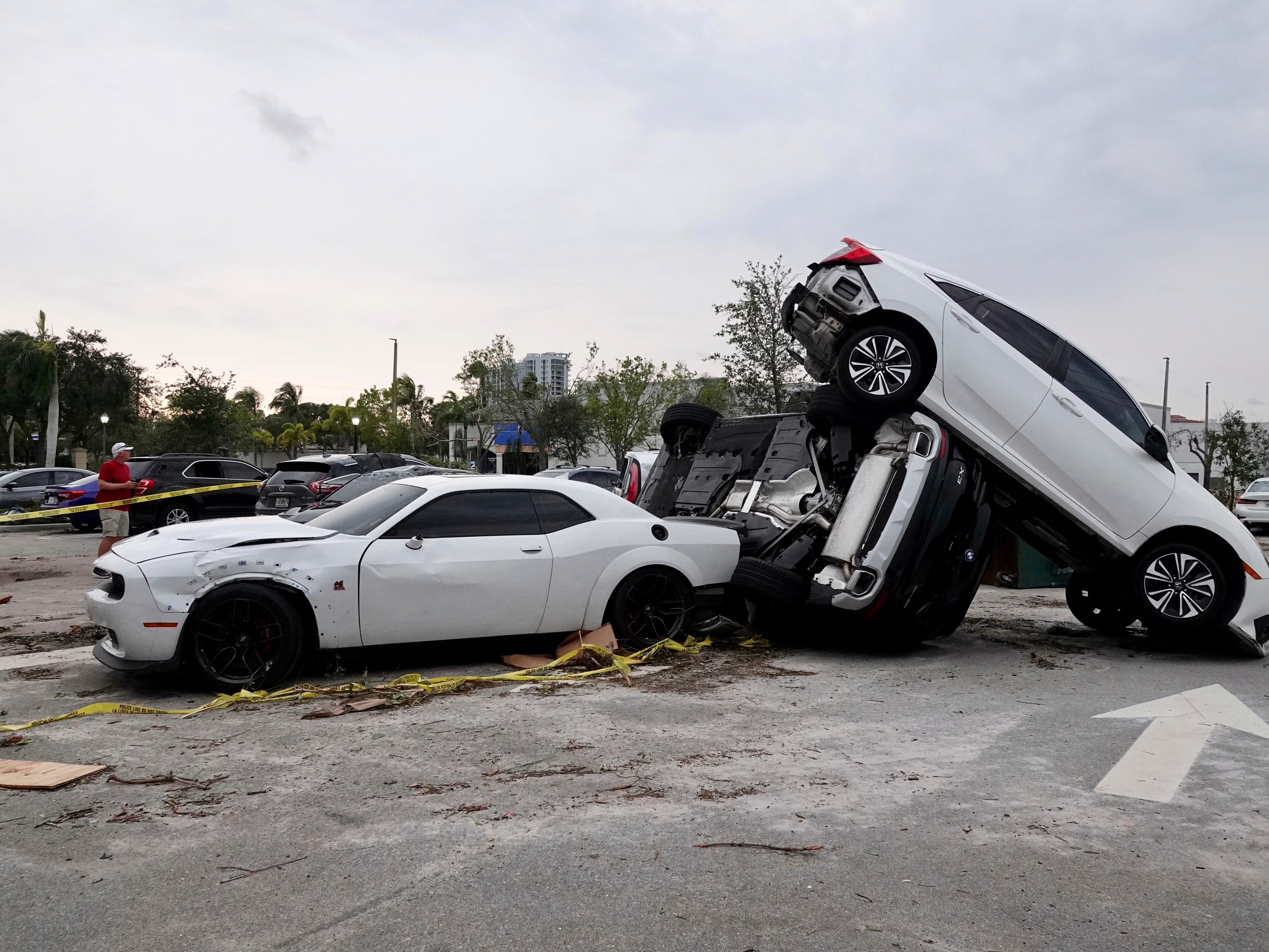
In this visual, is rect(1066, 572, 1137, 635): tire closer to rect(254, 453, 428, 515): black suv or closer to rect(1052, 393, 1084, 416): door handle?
rect(1052, 393, 1084, 416): door handle

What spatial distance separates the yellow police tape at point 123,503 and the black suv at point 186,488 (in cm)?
8

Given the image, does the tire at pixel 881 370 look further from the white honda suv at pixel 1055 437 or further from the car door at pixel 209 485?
the car door at pixel 209 485

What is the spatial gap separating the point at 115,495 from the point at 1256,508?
22.5 metres

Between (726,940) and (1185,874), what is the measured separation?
1746 mm

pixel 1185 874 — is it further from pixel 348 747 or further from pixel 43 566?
pixel 43 566

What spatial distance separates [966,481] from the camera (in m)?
7.59

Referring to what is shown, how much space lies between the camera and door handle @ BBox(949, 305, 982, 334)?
25.7 feet

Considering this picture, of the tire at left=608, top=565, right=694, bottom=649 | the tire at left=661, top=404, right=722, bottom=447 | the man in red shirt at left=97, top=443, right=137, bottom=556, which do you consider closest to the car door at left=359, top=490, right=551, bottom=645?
the tire at left=608, top=565, right=694, bottom=649

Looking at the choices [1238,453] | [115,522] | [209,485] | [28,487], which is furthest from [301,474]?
[1238,453]

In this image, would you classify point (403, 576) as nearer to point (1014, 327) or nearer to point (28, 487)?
point (1014, 327)

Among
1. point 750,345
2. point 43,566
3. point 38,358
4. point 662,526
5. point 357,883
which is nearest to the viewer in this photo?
point 357,883

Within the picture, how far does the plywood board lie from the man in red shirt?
873 cm

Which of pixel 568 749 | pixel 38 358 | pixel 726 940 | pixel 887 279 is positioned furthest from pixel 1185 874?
pixel 38 358

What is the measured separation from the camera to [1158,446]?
7.86 m
